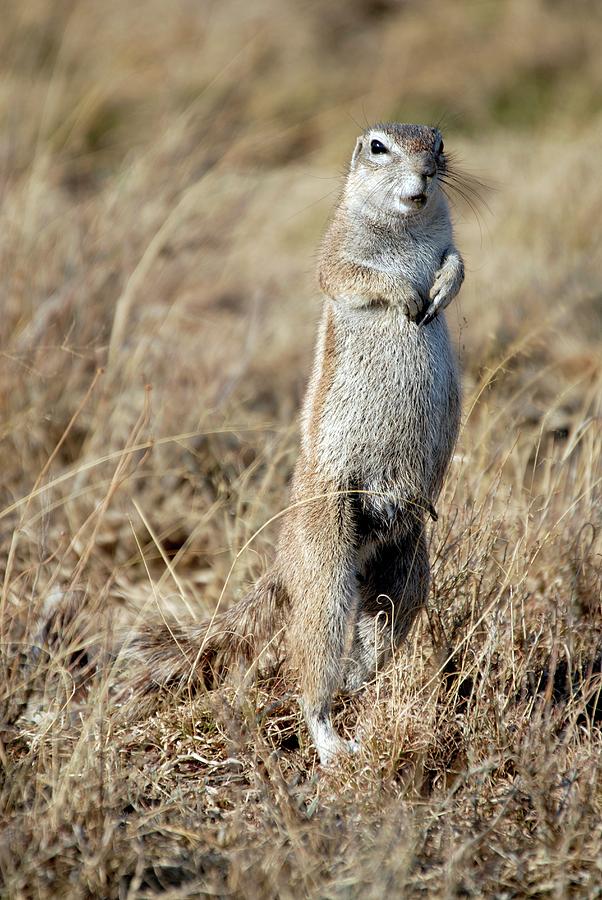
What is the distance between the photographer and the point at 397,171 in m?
3.77

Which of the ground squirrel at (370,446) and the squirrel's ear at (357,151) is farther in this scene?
the squirrel's ear at (357,151)

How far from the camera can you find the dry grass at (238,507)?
2945mm

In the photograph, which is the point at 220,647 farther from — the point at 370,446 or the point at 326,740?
the point at 370,446

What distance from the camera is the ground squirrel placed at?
3631 mm

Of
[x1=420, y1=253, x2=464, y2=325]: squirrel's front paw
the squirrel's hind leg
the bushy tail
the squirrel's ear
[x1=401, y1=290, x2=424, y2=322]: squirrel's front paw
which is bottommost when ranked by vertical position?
the bushy tail

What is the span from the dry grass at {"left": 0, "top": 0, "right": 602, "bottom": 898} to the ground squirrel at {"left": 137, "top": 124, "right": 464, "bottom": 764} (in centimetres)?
18

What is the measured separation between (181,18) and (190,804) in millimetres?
12464

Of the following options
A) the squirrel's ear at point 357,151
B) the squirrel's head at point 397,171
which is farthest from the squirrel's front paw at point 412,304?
the squirrel's ear at point 357,151

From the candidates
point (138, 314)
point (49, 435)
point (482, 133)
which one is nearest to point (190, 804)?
point (49, 435)

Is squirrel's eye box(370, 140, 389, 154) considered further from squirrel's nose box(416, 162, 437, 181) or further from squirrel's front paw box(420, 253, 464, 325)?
squirrel's front paw box(420, 253, 464, 325)

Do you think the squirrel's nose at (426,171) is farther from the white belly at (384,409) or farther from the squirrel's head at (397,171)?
the white belly at (384,409)

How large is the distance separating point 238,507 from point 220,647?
83 cm

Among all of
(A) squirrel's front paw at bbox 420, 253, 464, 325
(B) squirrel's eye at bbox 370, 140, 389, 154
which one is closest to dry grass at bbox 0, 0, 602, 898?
(A) squirrel's front paw at bbox 420, 253, 464, 325

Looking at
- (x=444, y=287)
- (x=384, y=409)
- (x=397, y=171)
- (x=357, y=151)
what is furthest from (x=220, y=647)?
(x=357, y=151)
